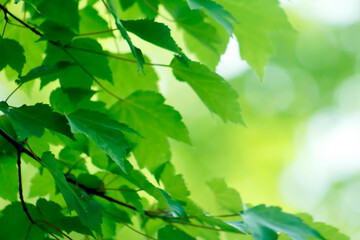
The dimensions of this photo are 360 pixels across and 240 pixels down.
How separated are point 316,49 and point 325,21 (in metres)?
0.34

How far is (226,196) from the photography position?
71 cm

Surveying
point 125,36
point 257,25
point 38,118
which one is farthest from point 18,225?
point 257,25

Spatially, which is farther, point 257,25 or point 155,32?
point 257,25

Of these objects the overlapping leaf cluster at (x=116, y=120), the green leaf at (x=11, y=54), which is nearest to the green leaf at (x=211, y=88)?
the overlapping leaf cluster at (x=116, y=120)

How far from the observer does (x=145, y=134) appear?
2.24ft

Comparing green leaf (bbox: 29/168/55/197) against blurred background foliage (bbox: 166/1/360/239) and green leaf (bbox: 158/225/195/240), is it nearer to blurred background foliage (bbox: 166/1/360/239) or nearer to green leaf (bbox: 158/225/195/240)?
green leaf (bbox: 158/225/195/240)

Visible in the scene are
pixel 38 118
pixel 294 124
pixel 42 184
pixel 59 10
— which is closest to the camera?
pixel 38 118

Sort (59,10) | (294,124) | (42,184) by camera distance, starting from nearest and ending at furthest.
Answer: (59,10), (42,184), (294,124)

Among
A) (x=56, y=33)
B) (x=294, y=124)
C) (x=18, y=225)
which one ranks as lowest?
(x=18, y=225)

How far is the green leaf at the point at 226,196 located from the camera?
0.70 m

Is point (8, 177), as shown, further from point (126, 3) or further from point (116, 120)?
point (126, 3)

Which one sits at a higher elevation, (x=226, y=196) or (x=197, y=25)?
(x=197, y=25)

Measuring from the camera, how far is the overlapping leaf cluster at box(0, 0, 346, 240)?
0.55 meters

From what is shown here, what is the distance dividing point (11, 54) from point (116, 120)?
7.2 inches
